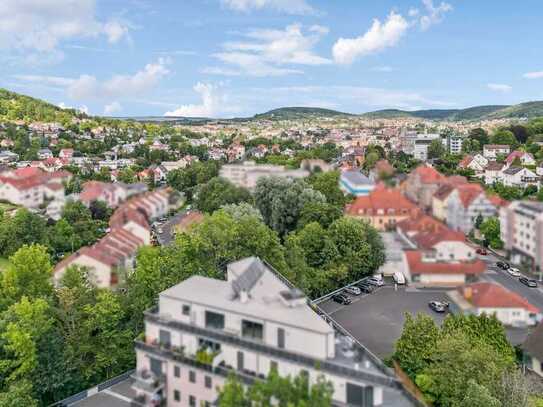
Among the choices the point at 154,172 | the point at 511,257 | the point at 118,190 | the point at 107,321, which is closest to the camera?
the point at 511,257

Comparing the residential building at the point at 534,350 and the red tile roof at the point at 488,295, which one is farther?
the residential building at the point at 534,350

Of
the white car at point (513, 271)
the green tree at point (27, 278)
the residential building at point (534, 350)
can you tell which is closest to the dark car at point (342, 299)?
the residential building at point (534, 350)

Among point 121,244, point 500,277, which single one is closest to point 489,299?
point 500,277

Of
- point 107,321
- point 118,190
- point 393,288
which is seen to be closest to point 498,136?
point 393,288

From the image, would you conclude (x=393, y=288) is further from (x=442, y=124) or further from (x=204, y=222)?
(x=204, y=222)

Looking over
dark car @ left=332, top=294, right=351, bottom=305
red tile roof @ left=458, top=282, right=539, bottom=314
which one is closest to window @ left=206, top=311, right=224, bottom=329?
red tile roof @ left=458, top=282, right=539, bottom=314

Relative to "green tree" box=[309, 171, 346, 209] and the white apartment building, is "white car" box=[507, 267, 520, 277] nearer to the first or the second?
"green tree" box=[309, 171, 346, 209]

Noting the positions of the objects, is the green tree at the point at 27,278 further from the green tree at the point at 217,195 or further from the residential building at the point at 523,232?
the residential building at the point at 523,232
